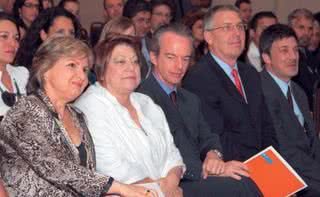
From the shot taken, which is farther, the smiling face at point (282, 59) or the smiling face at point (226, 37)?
the smiling face at point (282, 59)

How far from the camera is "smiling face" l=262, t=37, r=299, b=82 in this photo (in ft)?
16.4

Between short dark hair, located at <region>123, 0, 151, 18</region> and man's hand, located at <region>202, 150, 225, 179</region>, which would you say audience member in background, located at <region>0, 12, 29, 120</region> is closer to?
man's hand, located at <region>202, 150, 225, 179</region>

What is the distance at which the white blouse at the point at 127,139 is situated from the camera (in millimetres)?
3549

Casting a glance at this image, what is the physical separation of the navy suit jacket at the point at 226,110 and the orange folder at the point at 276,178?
369 millimetres

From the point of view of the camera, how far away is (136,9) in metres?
6.59

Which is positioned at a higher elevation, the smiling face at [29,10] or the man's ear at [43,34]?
the man's ear at [43,34]

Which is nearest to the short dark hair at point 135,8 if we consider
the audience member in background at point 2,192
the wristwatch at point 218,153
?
the wristwatch at point 218,153

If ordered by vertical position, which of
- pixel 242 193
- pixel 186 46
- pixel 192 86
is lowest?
pixel 242 193

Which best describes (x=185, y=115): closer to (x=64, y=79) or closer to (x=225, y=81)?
(x=225, y=81)

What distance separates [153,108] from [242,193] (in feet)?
2.27

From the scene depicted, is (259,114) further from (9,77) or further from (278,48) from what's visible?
(9,77)

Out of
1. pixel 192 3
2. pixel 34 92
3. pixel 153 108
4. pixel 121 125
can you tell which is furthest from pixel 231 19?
pixel 192 3

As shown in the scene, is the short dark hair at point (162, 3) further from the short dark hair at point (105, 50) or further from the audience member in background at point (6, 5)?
the short dark hair at point (105, 50)

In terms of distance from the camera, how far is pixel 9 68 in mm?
4363
